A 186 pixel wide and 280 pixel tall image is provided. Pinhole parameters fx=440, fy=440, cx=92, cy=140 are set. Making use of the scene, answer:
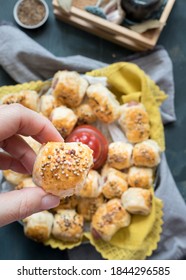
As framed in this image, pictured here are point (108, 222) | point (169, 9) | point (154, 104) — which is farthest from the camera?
point (169, 9)

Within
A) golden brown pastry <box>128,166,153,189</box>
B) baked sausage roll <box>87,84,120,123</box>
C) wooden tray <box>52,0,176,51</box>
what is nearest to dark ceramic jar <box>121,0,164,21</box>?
wooden tray <box>52,0,176,51</box>

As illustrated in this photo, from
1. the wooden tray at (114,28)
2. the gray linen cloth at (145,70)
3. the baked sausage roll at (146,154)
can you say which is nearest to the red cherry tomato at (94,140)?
the baked sausage roll at (146,154)

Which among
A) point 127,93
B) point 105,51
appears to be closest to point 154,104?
point 127,93

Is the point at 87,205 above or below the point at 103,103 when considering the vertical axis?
below

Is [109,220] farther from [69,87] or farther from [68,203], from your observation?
[69,87]

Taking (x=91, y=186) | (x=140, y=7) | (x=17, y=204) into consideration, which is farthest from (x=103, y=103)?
(x=17, y=204)

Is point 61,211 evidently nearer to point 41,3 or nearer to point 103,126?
point 103,126

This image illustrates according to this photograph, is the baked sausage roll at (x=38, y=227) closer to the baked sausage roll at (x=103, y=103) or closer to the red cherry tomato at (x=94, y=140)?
the red cherry tomato at (x=94, y=140)
